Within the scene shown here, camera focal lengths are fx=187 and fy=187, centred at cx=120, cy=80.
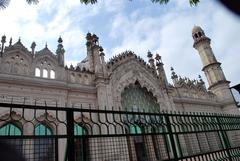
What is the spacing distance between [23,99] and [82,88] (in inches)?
126

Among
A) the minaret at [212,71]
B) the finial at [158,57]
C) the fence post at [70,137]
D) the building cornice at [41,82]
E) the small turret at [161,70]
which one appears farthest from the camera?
the minaret at [212,71]

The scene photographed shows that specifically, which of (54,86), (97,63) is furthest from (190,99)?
(54,86)

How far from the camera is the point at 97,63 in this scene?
486 inches

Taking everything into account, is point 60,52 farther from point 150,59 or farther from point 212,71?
point 212,71

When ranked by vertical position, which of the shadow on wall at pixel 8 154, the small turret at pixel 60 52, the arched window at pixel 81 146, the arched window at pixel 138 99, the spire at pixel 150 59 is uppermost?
→ the spire at pixel 150 59

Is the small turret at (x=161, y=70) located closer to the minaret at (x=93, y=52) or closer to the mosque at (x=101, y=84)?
the mosque at (x=101, y=84)

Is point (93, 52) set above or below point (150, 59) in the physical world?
below

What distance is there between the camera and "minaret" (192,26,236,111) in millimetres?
19266

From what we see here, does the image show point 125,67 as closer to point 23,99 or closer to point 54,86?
point 54,86

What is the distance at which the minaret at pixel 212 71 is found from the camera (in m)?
19.3

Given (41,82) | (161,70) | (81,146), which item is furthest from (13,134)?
(161,70)

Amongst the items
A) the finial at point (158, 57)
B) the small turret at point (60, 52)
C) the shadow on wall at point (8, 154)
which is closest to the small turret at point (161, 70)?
the finial at point (158, 57)

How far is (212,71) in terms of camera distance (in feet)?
65.4

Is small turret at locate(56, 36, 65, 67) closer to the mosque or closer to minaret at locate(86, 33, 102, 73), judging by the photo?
the mosque
